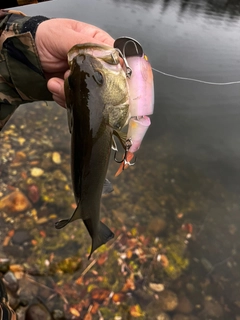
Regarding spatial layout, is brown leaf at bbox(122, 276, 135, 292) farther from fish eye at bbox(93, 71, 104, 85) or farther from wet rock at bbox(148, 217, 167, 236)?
fish eye at bbox(93, 71, 104, 85)

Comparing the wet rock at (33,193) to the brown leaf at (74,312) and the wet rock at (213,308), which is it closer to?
the brown leaf at (74,312)

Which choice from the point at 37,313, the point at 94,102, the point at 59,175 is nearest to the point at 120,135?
the point at 94,102

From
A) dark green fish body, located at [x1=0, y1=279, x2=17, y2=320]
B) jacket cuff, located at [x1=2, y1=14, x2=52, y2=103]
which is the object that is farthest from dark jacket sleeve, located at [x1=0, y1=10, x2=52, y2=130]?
dark green fish body, located at [x1=0, y1=279, x2=17, y2=320]

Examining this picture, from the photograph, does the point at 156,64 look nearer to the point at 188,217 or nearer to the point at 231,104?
the point at 231,104

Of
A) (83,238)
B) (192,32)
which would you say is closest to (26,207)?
(83,238)

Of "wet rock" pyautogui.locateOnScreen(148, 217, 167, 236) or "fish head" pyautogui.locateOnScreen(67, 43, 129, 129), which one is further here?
"wet rock" pyautogui.locateOnScreen(148, 217, 167, 236)

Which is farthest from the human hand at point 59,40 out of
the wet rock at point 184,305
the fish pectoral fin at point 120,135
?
the wet rock at point 184,305

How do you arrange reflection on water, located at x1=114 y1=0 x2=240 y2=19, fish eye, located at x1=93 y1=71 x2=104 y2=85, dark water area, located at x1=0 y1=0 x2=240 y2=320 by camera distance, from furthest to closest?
reflection on water, located at x1=114 y1=0 x2=240 y2=19 → dark water area, located at x1=0 y1=0 x2=240 y2=320 → fish eye, located at x1=93 y1=71 x2=104 y2=85
